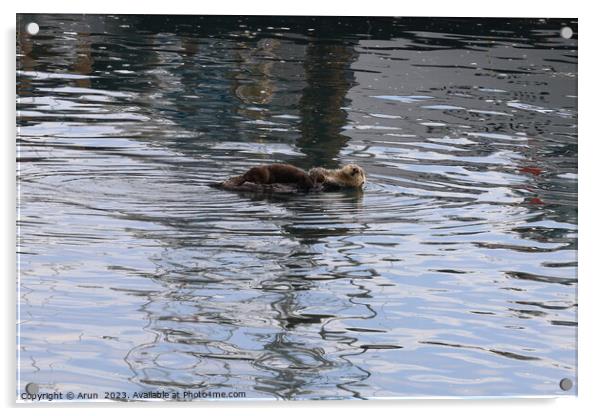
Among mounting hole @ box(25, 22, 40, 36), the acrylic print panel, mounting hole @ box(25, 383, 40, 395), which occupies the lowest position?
mounting hole @ box(25, 383, 40, 395)

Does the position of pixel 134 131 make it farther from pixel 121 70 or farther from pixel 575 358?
pixel 575 358

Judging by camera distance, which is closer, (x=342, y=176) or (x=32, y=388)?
(x=32, y=388)

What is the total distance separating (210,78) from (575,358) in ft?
9.43

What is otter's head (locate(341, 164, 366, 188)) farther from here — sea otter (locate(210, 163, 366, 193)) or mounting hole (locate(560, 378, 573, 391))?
mounting hole (locate(560, 378, 573, 391))

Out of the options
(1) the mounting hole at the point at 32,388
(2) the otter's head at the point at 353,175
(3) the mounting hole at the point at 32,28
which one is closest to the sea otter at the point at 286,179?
(2) the otter's head at the point at 353,175

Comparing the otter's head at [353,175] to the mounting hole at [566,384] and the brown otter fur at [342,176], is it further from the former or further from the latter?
the mounting hole at [566,384]

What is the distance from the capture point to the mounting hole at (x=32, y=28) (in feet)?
28.6

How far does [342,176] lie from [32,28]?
264 centimetres

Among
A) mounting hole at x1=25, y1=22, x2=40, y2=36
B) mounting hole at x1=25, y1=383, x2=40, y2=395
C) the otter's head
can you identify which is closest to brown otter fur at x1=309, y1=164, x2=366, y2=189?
the otter's head

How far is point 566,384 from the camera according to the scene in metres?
8.49

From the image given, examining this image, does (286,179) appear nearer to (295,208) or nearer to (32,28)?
(295,208)

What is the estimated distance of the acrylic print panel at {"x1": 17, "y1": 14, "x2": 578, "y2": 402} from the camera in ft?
26.8

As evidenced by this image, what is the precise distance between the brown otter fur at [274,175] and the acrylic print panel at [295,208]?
0.05 ft

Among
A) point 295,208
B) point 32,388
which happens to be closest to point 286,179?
point 295,208
